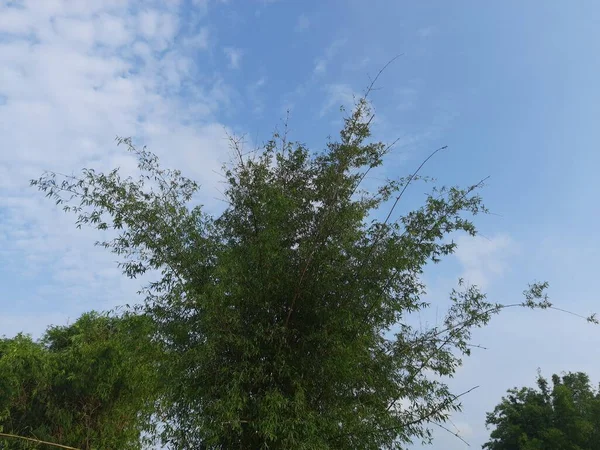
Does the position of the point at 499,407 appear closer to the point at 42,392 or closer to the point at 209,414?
the point at 42,392

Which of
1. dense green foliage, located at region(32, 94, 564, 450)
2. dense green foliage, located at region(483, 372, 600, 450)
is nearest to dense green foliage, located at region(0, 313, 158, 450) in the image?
dense green foliage, located at region(32, 94, 564, 450)

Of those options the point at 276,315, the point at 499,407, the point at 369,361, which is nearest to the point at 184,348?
the point at 276,315

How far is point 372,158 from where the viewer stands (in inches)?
193

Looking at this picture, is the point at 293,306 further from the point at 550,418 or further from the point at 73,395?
the point at 550,418

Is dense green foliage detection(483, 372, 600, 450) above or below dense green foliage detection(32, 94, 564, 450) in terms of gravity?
above

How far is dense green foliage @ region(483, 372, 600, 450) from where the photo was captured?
1402 centimetres

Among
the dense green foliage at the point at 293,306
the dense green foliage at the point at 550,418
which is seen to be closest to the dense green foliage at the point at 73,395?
the dense green foliage at the point at 293,306

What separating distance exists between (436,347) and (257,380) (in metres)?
1.71

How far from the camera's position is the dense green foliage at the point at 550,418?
1402 centimetres

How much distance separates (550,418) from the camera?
52.0 feet

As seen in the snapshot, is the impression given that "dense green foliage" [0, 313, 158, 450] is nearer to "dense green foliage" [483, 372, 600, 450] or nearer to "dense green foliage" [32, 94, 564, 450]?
"dense green foliage" [32, 94, 564, 450]

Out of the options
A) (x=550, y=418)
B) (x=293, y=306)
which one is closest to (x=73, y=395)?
(x=293, y=306)

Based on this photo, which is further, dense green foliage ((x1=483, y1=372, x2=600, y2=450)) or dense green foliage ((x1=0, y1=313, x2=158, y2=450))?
dense green foliage ((x1=483, y1=372, x2=600, y2=450))

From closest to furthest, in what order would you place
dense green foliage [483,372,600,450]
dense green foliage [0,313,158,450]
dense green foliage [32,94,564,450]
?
dense green foliage [32,94,564,450] → dense green foliage [0,313,158,450] → dense green foliage [483,372,600,450]
